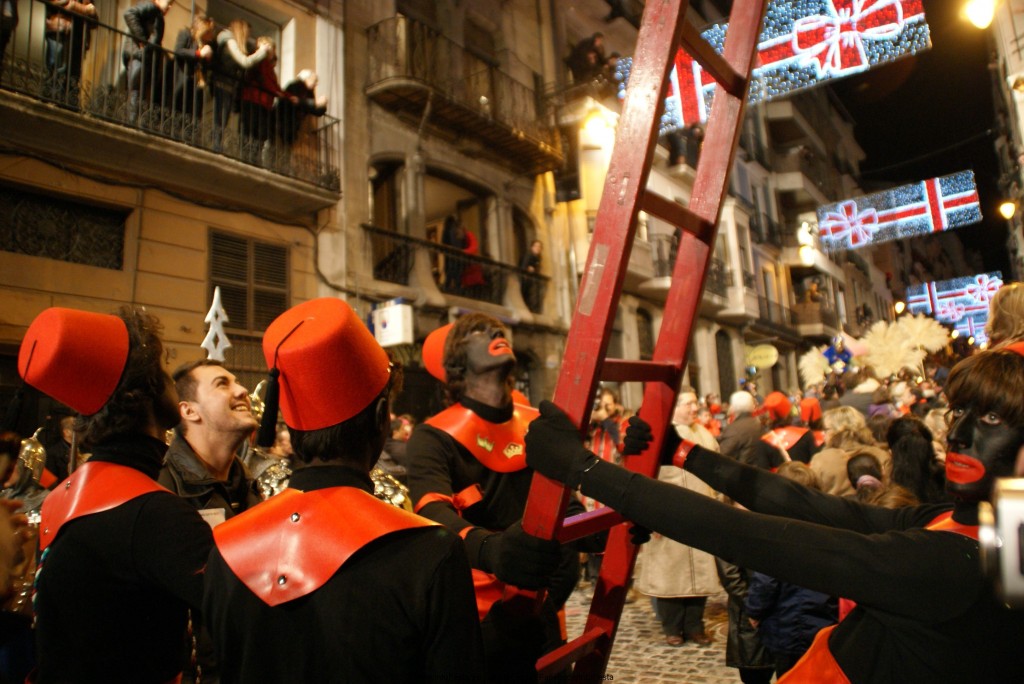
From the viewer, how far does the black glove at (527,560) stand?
5.00 ft

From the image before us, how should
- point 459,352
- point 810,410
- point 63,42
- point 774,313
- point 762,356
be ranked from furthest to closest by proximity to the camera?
point 774,313 → point 762,356 → point 810,410 → point 63,42 → point 459,352

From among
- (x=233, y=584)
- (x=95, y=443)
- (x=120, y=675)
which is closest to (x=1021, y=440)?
(x=233, y=584)

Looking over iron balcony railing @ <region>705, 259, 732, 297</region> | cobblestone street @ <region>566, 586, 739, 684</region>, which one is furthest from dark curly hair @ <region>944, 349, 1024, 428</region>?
iron balcony railing @ <region>705, 259, 732, 297</region>

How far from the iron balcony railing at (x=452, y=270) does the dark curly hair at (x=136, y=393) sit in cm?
993

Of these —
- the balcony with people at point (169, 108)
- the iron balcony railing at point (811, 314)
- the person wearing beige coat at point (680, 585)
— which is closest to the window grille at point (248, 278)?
the balcony with people at point (169, 108)

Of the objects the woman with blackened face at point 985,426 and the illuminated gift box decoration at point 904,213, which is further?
Answer: the illuminated gift box decoration at point 904,213

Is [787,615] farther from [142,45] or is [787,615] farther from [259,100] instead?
[259,100]

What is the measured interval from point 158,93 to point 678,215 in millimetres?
9894

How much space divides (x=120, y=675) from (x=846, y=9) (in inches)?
386

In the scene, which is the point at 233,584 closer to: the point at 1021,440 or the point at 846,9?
the point at 1021,440

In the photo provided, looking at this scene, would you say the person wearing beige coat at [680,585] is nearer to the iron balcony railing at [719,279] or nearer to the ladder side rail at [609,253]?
the ladder side rail at [609,253]

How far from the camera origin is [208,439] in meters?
2.71

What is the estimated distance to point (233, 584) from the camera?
138 cm

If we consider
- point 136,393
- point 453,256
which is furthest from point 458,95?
point 136,393
